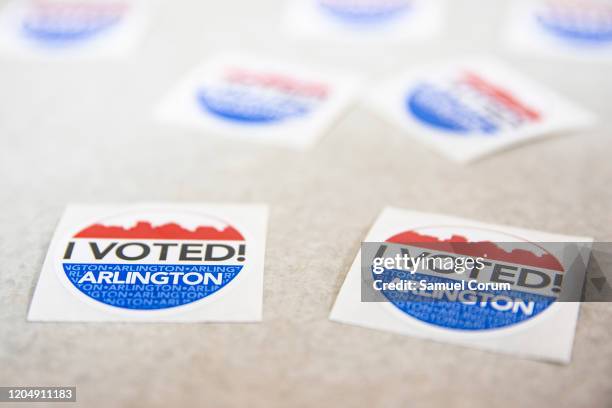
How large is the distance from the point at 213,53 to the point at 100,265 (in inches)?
20.2

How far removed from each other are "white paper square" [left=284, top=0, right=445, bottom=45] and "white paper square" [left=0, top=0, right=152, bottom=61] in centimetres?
28

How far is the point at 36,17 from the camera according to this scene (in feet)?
3.93

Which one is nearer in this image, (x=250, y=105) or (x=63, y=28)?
(x=250, y=105)

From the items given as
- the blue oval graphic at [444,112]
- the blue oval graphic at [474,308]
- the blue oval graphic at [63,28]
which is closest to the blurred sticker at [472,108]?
the blue oval graphic at [444,112]

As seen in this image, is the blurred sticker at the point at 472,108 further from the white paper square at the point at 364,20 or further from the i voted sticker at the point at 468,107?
the white paper square at the point at 364,20

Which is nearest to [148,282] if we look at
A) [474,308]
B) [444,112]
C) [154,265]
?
[154,265]

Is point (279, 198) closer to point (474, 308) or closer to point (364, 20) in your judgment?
point (474, 308)

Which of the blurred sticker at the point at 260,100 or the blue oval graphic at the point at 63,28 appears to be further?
the blue oval graphic at the point at 63,28

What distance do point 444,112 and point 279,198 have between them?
0.29 m

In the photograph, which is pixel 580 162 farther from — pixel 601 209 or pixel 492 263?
pixel 492 263

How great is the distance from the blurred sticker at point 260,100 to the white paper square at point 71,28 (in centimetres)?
19

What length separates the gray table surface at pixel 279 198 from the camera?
0.60 meters

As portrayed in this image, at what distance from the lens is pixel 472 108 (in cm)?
96

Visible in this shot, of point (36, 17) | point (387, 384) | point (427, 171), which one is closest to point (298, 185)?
point (427, 171)
